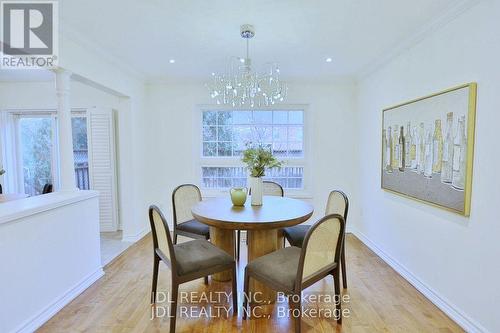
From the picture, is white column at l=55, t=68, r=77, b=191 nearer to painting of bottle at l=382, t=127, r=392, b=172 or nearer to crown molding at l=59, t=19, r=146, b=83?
crown molding at l=59, t=19, r=146, b=83

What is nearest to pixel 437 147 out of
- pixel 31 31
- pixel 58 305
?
pixel 58 305

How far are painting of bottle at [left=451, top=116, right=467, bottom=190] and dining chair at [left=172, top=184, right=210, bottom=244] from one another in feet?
7.42

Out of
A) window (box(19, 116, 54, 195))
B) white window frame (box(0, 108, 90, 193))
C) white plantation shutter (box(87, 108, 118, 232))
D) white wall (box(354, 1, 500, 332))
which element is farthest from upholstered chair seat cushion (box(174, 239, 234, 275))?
window (box(19, 116, 54, 195))

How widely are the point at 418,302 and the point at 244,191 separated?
186 centimetres

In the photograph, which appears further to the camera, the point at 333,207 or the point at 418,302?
the point at 333,207

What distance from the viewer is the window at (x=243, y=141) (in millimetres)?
4598

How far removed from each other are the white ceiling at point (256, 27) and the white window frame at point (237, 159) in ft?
3.00

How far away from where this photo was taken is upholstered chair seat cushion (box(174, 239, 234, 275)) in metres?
2.07

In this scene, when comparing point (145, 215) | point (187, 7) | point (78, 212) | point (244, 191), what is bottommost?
point (145, 215)

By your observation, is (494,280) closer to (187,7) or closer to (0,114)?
(187,7)

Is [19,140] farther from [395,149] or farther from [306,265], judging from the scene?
[395,149]

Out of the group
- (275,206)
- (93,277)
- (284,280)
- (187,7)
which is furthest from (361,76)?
(93,277)

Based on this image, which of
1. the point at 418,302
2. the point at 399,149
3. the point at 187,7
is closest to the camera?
the point at 187,7

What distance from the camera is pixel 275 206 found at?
109 inches
